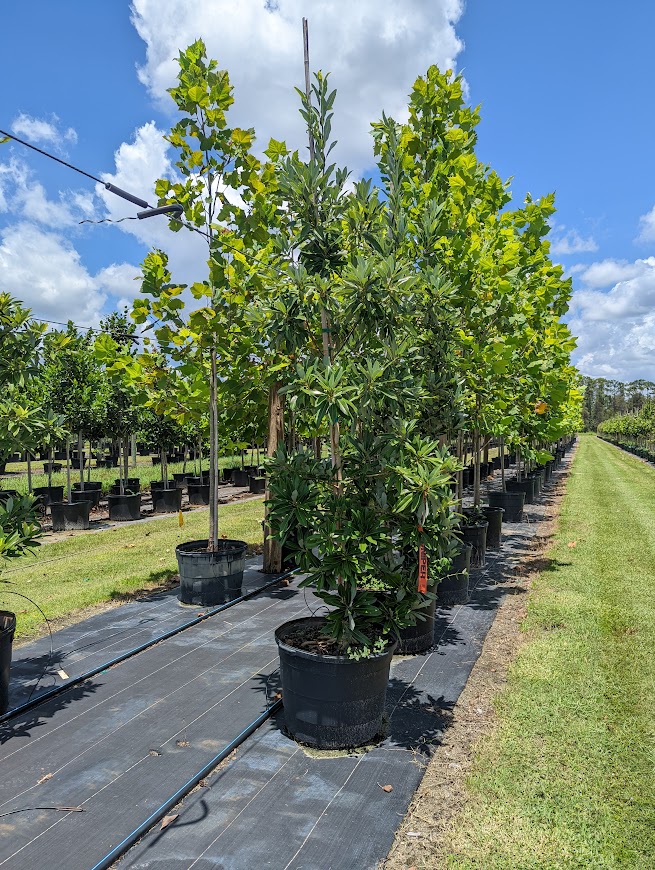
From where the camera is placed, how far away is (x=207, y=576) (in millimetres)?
6977

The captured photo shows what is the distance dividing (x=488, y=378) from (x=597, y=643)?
133 inches

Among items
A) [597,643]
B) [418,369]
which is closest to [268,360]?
[418,369]

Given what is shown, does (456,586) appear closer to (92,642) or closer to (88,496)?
(92,642)

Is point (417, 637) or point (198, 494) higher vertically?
point (417, 637)

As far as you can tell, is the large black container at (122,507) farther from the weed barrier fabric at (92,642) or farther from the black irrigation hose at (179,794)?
the black irrigation hose at (179,794)

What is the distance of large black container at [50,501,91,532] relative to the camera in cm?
1336

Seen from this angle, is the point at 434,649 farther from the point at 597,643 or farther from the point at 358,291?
the point at 358,291

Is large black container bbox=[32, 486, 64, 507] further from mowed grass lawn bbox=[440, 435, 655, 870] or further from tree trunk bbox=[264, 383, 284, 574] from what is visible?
mowed grass lawn bbox=[440, 435, 655, 870]

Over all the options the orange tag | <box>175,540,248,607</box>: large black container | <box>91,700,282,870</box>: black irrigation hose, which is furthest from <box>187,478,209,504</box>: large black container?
the orange tag

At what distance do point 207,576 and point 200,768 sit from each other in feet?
11.3

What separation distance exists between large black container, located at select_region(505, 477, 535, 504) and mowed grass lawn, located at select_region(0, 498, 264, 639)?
23.3 ft

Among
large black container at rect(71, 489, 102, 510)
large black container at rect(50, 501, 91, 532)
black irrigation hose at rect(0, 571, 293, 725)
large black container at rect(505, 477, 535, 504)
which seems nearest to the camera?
black irrigation hose at rect(0, 571, 293, 725)

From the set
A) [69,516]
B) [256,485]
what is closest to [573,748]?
[69,516]

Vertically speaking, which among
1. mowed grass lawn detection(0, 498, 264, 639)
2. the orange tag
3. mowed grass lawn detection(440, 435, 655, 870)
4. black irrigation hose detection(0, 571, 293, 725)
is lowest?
mowed grass lawn detection(0, 498, 264, 639)
